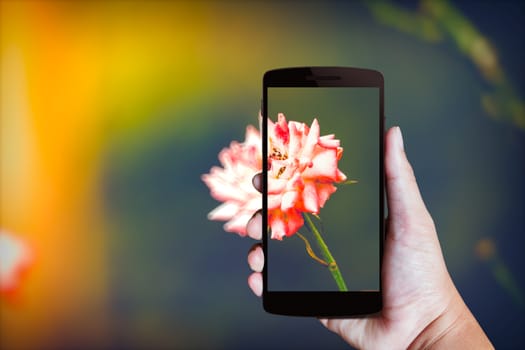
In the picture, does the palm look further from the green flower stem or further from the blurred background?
the blurred background

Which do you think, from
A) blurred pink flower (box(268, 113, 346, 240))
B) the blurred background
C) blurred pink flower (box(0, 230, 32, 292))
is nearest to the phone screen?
blurred pink flower (box(268, 113, 346, 240))

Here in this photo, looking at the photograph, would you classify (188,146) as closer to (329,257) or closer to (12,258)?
(12,258)

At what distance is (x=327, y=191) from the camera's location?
0.73 meters

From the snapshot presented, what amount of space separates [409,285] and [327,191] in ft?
0.55

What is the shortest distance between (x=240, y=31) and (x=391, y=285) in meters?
0.95

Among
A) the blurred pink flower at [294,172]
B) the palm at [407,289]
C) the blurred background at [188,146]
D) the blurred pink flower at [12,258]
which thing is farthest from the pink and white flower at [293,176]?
the blurred pink flower at [12,258]

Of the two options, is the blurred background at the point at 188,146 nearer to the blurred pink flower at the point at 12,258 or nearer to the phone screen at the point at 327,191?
the blurred pink flower at the point at 12,258

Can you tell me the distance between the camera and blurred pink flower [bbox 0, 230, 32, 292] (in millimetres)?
1469

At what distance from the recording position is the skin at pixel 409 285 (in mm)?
655

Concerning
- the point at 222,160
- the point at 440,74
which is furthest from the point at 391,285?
the point at 440,74

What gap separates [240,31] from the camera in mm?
1426

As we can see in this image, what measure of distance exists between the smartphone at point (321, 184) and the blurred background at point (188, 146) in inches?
26.7

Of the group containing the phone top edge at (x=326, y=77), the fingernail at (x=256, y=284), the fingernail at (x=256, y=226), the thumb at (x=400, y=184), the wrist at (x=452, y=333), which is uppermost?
the phone top edge at (x=326, y=77)

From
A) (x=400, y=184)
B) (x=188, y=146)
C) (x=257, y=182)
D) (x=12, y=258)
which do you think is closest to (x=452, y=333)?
(x=400, y=184)
